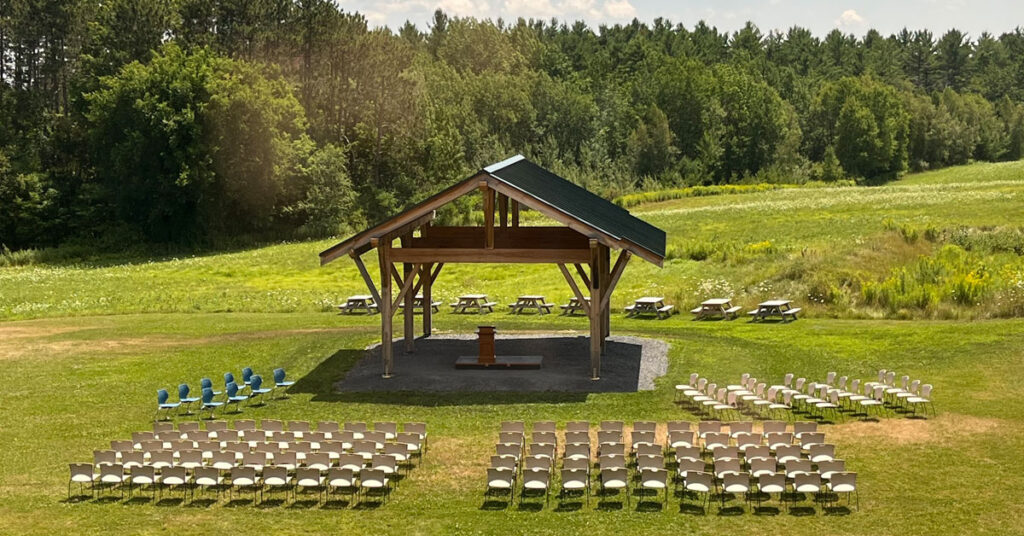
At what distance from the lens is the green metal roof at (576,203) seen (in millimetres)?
27844

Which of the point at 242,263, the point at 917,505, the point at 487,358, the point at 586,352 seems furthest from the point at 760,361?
the point at 242,263

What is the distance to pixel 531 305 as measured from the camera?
1646 inches

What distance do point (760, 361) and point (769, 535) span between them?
47.8 ft

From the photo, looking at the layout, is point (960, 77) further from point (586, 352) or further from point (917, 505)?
point (917, 505)

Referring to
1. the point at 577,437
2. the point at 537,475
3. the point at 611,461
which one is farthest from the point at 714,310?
the point at 537,475

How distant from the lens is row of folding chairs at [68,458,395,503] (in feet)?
59.1

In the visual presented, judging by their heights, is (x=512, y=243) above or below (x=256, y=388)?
above

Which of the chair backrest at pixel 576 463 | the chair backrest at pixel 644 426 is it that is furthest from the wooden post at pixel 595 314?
the chair backrest at pixel 576 463

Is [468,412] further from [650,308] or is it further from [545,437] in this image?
[650,308]

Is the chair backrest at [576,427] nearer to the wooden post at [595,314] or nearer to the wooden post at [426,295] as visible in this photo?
the wooden post at [595,314]

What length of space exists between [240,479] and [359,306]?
24.0 metres

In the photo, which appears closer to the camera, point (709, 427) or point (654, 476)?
point (654, 476)

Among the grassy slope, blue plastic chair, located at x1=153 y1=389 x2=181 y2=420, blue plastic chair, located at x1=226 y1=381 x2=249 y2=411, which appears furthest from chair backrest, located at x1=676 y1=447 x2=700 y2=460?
the grassy slope

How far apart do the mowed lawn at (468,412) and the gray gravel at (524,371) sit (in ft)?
2.37
